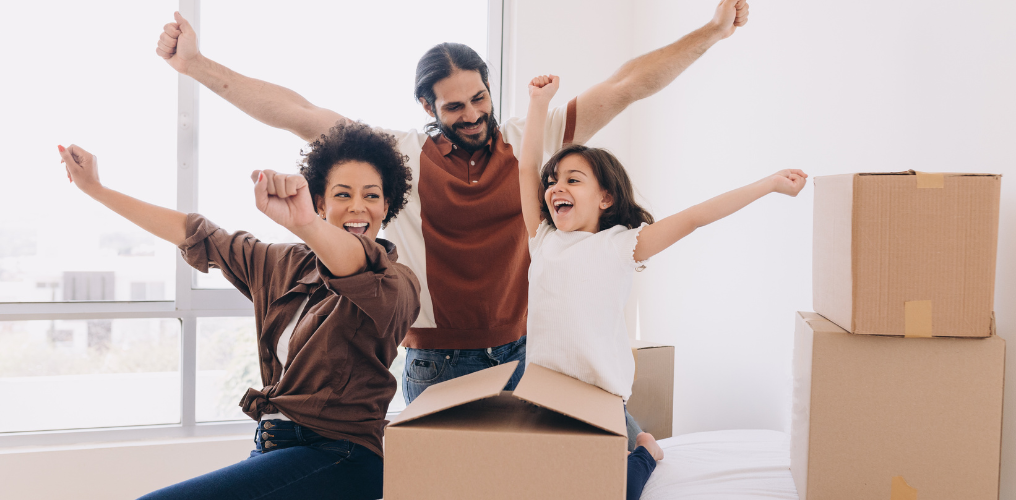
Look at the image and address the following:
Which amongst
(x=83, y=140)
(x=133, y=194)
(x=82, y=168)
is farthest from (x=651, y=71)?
(x=83, y=140)

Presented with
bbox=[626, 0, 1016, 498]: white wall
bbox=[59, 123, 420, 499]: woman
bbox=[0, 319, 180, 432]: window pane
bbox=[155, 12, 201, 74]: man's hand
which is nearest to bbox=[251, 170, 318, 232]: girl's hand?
bbox=[59, 123, 420, 499]: woman

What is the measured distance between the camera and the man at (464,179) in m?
1.42

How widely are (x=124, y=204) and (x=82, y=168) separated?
3.9 inches

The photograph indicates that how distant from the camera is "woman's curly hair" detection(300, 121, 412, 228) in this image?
1.23 meters

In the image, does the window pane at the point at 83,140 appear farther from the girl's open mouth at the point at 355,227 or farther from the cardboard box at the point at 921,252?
the cardboard box at the point at 921,252

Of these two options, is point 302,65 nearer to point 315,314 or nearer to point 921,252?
point 315,314

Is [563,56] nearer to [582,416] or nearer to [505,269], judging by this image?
[505,269]

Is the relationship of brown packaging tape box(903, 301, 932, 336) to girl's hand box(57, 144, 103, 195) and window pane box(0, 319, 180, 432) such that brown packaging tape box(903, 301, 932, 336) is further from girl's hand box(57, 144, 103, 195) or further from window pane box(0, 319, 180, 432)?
window pane box(0, 319, 180, 432)

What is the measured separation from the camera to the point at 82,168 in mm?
1106

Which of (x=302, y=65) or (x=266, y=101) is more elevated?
(x=302, y=65)

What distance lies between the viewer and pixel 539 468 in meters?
0.74

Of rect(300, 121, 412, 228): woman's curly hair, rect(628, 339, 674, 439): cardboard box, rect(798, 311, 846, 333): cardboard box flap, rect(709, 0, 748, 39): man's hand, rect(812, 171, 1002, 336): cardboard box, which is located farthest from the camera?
rect(628, 339, 674, 439): cardboard box

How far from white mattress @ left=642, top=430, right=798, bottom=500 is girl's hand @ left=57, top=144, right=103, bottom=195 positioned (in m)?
1.23

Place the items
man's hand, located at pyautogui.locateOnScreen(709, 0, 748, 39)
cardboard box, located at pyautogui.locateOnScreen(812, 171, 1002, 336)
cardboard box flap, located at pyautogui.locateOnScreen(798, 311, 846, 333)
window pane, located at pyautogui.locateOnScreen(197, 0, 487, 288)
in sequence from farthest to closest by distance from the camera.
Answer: window pane, located at pyautogui.locateOnScreen(197, 0, 487, 288), man's hand, located at pyautogui.locateOnScreen(709, 0, 748, 39), cardboard box flap, located at pyautogui.locateOnScreen(798, 311, 846, 333), cardboard box, located at pyautogui.locateOnScreen(812, 171, 1002, 336)
